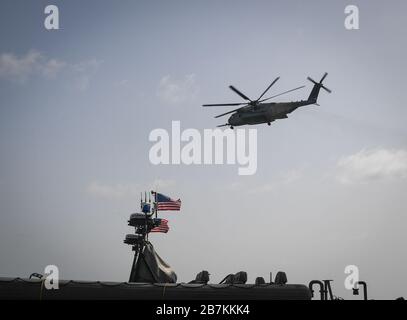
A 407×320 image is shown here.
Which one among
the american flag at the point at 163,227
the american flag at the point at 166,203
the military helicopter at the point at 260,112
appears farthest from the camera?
the military helicopter at the point at 260,112

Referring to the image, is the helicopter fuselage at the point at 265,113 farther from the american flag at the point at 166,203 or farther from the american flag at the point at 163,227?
the american flag at the point at 163,227

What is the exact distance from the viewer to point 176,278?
64.4 ft

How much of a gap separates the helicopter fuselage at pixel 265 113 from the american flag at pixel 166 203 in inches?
719

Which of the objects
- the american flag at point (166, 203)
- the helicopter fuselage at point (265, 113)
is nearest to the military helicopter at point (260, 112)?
the helicopter fuselage at point (265, 113)

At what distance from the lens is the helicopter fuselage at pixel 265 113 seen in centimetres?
4025

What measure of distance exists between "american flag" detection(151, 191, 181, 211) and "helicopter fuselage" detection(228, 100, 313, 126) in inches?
719

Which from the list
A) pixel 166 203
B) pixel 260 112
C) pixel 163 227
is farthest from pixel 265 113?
pixel 163 227

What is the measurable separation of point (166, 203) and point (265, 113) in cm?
1904

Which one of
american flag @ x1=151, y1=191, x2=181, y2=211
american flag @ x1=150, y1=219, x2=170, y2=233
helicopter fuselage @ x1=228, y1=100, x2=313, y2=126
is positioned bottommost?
american flag @ x1=150, y1=219, x2=170, y2=233

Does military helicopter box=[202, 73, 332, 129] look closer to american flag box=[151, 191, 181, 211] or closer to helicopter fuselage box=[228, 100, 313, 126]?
helicopter fuselage box=[228, 100, 313, 126]

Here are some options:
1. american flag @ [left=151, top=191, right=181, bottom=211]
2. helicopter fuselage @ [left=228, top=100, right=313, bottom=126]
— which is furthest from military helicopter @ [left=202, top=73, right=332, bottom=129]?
american flag @ [left=151, top=191, right=181, bottom=211]

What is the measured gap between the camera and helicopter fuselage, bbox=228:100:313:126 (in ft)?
132

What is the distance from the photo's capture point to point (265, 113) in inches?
1588
